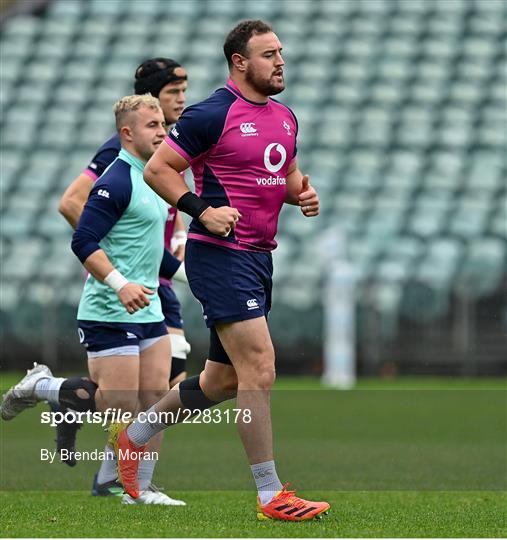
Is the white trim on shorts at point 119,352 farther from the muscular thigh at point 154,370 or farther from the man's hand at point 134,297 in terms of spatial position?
the man's hand at point 134,297

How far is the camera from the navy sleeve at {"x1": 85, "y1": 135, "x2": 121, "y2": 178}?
262 inches

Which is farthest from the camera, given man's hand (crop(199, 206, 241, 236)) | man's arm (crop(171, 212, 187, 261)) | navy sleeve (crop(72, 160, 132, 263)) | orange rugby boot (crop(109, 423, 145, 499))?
man's arm (crop(171, 212, 187, 261))

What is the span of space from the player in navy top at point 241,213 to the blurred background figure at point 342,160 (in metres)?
13.5

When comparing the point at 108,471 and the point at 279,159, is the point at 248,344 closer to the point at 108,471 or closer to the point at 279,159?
the point at 279,159

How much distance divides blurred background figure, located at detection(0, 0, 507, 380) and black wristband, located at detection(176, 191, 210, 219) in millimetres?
13638

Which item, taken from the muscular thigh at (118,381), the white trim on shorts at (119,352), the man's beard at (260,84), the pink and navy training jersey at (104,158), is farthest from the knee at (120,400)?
the man's beard at (260,84)

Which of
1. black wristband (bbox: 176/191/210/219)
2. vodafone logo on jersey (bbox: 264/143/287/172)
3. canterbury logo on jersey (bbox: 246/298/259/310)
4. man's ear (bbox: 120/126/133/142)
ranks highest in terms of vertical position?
man's ear (bbox: 120/126/133/142)

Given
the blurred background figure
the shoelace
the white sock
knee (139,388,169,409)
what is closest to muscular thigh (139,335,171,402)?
A: knee (139,388,169,409)

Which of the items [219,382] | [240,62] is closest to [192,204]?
[240,62]

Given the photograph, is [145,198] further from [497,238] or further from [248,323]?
[497,238]

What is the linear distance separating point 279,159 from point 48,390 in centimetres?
176

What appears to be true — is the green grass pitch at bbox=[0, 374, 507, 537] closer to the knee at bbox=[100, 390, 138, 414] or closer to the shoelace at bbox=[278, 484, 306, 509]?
the shoelace at bbox=[278, 484, 306, 509]

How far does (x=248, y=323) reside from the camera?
523 cm

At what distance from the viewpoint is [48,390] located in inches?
249
